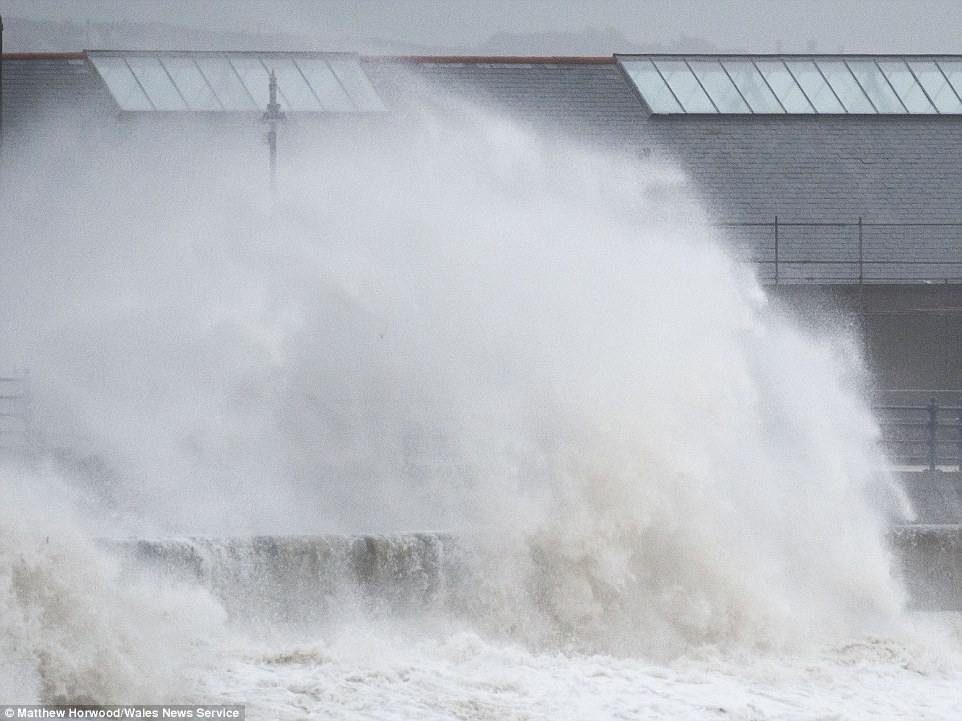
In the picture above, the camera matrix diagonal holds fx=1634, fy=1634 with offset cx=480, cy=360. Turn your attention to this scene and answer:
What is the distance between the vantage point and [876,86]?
3167 centimetres

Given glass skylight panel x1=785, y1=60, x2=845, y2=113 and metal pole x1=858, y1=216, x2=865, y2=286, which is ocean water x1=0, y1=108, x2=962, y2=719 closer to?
metal pole x1=858, y1=216, x2=865, y2=286

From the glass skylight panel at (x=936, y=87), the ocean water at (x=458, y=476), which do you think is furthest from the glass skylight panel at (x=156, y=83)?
the glass skylight panel at (x=936, y=87)

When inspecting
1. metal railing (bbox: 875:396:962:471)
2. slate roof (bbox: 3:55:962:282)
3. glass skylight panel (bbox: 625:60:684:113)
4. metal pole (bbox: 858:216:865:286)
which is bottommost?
metal railing (bbox: 875:396:962:471)

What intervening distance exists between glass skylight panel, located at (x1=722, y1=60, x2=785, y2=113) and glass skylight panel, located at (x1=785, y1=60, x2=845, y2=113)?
2.25 ft

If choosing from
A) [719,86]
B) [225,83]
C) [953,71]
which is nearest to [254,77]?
[225,83]

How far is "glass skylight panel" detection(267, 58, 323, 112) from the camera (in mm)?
30344

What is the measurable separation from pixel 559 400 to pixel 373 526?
2.21 meters

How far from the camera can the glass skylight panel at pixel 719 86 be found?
3094 centimetres

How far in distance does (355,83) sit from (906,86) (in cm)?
1064

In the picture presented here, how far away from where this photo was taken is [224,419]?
17391 millimetres

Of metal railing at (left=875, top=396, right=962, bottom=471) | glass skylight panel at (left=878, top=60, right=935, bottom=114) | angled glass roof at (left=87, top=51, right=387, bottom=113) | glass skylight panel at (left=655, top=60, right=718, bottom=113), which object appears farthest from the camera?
glass skylight panel at (left=878, top=60, right=935, bottom=114)

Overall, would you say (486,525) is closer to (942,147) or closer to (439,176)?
(439,176)

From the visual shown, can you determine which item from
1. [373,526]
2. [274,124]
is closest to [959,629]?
[373,526]

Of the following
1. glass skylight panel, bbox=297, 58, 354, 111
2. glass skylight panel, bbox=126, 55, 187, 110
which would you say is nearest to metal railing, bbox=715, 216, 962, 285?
glass skylight panel, bbox=297, 58, 354, 111
